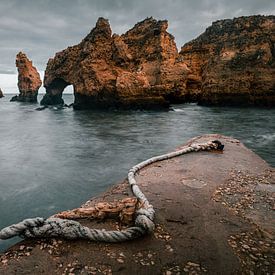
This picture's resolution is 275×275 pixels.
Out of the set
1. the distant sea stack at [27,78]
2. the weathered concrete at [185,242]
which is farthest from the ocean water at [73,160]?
the distant sea stack at [27,78]

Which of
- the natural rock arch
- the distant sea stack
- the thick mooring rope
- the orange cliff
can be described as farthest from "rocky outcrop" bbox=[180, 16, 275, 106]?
the distant sea stack

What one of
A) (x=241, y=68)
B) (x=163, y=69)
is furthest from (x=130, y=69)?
(x=241, y=68)

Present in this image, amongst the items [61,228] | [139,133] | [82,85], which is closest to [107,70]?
[82,85]

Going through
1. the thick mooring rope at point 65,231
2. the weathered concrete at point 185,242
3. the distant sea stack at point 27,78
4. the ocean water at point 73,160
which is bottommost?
the ocean water at point 73,160

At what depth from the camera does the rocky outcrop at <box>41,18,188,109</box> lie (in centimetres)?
3650

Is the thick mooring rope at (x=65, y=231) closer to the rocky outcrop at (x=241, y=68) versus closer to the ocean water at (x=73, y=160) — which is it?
the ocean water at (x=73, y=160)

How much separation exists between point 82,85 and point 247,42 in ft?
87.0

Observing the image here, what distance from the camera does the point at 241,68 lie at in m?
39.0

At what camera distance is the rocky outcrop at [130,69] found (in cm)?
3650

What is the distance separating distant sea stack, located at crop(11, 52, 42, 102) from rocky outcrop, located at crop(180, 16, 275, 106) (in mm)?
45867

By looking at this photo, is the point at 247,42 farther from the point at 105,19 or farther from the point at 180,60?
the point at 105,19

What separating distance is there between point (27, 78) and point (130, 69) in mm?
40850

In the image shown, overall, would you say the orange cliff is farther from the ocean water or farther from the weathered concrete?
the weathered concrete

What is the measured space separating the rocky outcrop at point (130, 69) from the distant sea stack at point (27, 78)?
30666mm
